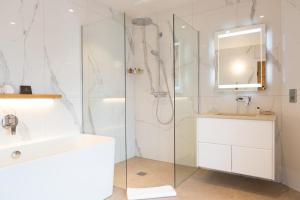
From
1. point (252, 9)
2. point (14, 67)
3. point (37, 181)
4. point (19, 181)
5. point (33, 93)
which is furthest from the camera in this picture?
point (252, 9)

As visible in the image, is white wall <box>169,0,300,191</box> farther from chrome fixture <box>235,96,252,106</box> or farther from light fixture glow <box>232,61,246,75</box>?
light fixture glow <box>232,61,246,75</box>

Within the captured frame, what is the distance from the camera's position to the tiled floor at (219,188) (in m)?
2.45

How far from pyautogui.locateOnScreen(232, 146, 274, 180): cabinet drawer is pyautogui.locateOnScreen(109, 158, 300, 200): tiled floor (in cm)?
26

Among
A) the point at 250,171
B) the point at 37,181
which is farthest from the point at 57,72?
the point at 250,171

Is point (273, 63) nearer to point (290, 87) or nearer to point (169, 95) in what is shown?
point (290, 87)

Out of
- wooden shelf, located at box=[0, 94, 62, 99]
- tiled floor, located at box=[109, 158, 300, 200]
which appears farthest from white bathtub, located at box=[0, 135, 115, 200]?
wooden shelf, located at box=[0, 94, 62, 99]

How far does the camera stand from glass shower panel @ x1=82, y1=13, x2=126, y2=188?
3025 millimetres

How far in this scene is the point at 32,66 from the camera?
→ 248cm

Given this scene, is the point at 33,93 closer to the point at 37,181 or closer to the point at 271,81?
the point at 37,181

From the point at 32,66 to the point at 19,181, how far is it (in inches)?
53.7

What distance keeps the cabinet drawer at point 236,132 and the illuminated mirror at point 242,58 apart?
25.8 inches

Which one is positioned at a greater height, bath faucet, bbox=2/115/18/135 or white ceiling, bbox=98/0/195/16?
white ceiling, bbox=98/0/195/16

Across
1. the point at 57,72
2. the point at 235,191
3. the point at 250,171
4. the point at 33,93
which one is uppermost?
the point at 57,72

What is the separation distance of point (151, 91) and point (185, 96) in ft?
3.22
